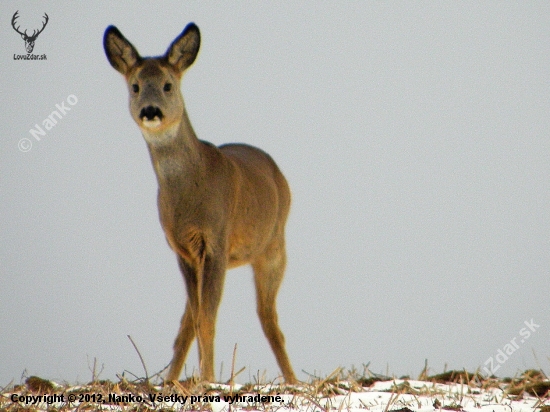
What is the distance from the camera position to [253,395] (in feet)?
15.6

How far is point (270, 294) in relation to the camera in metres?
8.58

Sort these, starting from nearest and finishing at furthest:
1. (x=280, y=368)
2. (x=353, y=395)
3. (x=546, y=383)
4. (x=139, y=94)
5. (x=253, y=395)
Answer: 1. (x=253, y=395)
2. (x=353, y=395)
3. (x=546, y=383)
4. (x=139, y=94)
5. (x=280, y=368)

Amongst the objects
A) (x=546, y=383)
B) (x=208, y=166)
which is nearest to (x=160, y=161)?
(x=208, y=166)

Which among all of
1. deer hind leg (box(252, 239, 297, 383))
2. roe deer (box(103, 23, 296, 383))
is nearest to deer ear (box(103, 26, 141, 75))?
roe deer (box(103, 23, 296, 383))

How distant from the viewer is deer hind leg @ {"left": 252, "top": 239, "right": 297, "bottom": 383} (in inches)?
335

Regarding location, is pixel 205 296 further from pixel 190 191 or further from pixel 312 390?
pixel 312 390

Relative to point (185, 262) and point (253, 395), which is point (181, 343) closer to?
point (185, 262)

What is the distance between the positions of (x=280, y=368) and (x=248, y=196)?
185cm

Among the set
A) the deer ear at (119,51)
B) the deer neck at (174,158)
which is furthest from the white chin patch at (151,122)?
the deer ear at (119,51)

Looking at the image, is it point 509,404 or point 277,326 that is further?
point 277,326

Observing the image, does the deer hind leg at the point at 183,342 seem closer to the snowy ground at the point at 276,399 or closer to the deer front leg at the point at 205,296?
the deer front leg at the point at 205,296

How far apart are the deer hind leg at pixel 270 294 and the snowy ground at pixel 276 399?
10.00ft

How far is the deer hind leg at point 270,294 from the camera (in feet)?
27.9

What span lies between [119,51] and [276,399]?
3673mm
